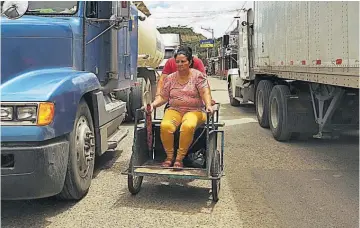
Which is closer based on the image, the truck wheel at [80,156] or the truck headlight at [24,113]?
the truck headlight at [24,113]

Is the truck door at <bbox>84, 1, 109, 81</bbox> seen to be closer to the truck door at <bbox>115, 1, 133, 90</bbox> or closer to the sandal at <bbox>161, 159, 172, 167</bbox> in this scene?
the truck door at <bbox>115, 1, 133, 90</bbox>

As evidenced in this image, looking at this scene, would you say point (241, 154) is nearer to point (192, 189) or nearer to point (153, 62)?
point (192, 189)

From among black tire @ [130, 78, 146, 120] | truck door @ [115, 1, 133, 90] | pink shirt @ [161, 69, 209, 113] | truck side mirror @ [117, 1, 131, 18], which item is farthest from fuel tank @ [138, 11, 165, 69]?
pink shirt @ [161, 69, 209, 113]

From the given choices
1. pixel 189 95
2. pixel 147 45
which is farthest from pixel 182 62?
pixel 147 45

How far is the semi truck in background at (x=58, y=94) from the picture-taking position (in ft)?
12.0

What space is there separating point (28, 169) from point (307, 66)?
171 inches

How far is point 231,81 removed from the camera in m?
15.6

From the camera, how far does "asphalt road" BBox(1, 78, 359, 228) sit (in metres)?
4.18

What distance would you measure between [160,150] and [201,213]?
120 centimetres

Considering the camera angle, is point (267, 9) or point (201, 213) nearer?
point (201, 213)

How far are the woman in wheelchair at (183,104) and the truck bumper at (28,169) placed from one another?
4.87 ft

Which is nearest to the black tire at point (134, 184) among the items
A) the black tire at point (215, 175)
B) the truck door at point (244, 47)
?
the black tire at point (215, 175)

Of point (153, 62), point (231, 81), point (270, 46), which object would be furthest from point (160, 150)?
point (231, 81)

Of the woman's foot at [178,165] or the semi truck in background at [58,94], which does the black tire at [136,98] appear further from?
the woman's foot at [178,165]
